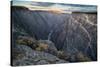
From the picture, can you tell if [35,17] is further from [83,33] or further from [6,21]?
[83,33]

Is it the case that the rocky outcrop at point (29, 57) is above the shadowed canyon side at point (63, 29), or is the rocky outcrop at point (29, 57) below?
below

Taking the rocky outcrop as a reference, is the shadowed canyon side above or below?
above

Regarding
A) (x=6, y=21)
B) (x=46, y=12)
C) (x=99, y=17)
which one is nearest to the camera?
(x=6, y=21)

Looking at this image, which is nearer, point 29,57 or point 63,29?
point 29,57

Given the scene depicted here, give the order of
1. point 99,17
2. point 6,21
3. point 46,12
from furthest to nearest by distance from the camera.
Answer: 1. point 99,17
2. point 46,12
3. point 6,21

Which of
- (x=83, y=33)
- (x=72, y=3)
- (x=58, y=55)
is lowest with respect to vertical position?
(x=58, y=55)

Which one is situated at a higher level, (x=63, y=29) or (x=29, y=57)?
(x=63, y=29)

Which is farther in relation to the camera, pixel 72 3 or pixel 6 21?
pixel 72 3

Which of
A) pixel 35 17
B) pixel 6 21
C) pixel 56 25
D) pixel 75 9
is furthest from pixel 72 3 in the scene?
pixel 6 21
